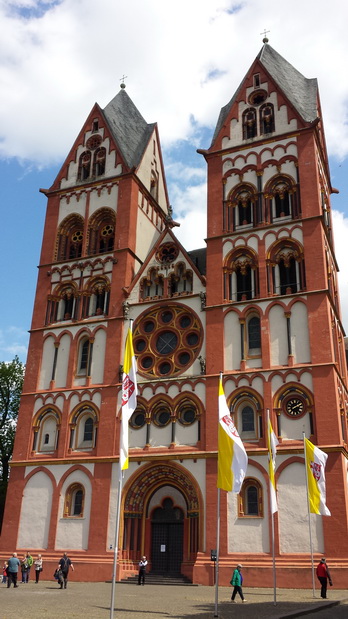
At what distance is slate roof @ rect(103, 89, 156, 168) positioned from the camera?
43281 mm

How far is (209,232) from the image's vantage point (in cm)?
3606

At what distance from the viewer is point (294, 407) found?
29.2 m

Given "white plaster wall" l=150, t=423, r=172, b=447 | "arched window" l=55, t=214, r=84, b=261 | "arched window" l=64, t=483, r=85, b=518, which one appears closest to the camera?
"white plaster wall" l=150, t=423, r=172, b=447

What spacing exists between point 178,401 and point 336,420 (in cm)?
839

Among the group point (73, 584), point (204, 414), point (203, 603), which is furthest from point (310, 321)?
point (73, 584)

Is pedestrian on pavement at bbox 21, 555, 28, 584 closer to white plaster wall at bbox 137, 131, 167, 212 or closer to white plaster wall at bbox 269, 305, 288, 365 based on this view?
white plaster wall at bbox 269, 305, 288, 365

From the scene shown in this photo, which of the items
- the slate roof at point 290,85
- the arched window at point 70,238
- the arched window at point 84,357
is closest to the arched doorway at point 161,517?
the arched window at point 84,357

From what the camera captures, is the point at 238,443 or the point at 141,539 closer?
the point at 238,443

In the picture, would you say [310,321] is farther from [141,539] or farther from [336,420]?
[141,539]

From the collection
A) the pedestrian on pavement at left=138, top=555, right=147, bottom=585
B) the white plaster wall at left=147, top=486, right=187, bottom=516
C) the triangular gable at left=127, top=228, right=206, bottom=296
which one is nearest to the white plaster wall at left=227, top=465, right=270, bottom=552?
the white plaster wall at left=147, top=486, right=187, bottom=516

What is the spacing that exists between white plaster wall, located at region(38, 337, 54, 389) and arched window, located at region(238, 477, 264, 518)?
45.6 feet

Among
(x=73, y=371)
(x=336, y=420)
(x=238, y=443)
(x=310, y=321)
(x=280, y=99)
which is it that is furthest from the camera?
(x=280, y=99)

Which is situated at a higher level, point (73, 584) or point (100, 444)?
point (100, 444)

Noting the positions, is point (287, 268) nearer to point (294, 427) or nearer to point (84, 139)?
point (294, 427)
